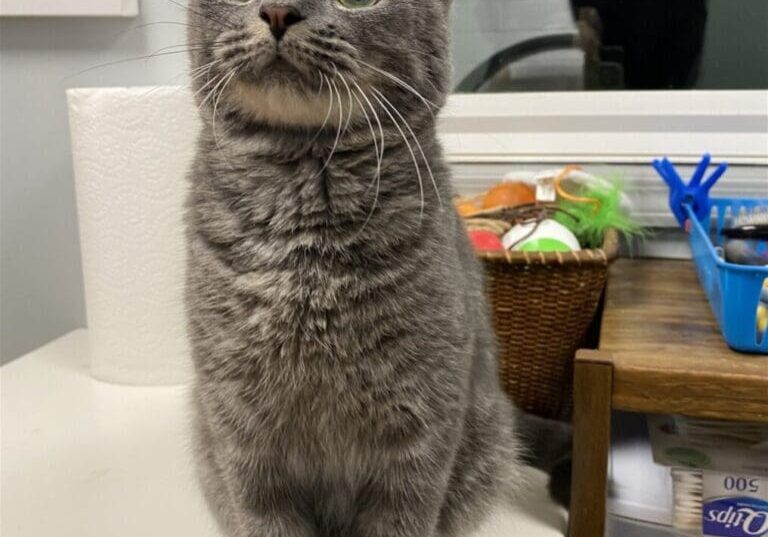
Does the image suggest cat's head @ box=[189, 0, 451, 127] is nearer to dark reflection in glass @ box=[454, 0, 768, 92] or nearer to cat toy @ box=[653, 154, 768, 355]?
cat toy @ box=[653, 154, 768, 355]

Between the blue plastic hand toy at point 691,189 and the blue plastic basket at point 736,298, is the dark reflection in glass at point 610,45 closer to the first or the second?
the blue plastic hand toy at point 691,189

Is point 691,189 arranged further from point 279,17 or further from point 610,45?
point 279,17

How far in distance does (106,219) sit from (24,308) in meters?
0.41

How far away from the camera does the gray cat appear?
619mm

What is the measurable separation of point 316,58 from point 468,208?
2.03ft

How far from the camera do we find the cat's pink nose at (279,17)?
54 centimetres

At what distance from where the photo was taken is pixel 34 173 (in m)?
1.28

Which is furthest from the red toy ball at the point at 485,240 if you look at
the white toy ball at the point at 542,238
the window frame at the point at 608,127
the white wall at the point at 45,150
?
the white wall at the point at 45,150

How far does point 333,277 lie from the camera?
0.64 m

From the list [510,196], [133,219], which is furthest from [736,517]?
[133,219]

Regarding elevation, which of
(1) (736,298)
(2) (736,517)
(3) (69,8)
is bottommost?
(2) (736,517)

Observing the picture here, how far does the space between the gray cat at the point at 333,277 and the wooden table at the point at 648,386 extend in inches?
5.7

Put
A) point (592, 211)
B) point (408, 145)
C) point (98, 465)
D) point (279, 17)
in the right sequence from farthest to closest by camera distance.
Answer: point (592, 211), point (98, 465), point (408, 145), point (279, 17)

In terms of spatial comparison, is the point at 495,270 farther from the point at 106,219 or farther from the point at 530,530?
the point at 106,219
